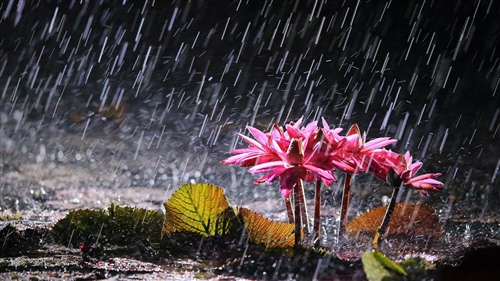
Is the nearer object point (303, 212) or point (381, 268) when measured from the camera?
point (381, 268)

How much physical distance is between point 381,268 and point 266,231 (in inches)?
8.9

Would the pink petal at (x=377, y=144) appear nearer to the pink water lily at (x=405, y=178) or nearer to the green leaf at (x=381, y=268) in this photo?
the pink water lily at (x=405, y=178)

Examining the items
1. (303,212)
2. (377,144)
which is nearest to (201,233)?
(303,212)

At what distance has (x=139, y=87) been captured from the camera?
435 centimetres

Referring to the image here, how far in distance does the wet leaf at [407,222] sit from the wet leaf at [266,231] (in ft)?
0.41

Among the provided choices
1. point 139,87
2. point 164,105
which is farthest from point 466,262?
point 139,87

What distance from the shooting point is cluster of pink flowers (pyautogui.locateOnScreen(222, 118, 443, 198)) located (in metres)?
0.71

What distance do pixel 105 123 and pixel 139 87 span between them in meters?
0.86

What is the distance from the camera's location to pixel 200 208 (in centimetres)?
79

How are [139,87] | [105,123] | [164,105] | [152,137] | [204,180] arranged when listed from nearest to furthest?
1. [204,180]
2. [152,137]
3. [105,123]
4. [164,105]
5. [139,87]

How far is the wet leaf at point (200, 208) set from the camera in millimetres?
780

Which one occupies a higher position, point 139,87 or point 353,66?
point 353,66

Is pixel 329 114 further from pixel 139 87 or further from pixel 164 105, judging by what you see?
pixel 139 87

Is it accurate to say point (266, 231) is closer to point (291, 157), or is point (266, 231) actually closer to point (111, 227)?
point (291, 157)
